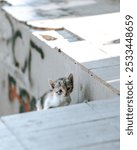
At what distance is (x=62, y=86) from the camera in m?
6.71

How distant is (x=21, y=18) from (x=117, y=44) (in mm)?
1984

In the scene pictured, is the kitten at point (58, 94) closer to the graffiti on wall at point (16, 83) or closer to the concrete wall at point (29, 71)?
the concrete wall at point (29, 71)

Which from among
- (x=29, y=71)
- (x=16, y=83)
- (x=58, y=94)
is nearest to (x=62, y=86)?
(x=58, y=94)

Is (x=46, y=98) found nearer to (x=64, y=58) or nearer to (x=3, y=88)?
(x=64, y=58)

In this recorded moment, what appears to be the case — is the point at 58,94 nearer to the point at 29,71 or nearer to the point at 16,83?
the point at 29,71

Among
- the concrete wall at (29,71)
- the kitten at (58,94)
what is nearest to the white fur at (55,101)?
the kitten at (58,94)

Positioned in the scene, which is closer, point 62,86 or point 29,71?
point 62,86

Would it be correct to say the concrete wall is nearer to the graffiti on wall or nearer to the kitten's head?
the graffiti on wall

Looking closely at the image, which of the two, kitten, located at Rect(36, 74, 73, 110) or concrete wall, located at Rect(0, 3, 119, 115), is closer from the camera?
kitten, located at Rect(36, 74, 73, 110)

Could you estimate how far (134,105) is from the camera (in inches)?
180

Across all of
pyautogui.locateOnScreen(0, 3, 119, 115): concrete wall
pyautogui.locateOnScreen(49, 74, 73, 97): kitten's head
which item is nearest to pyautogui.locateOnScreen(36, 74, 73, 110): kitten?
pyautogui.locateOnScreen(49, 74, 73, 97): kitten's head

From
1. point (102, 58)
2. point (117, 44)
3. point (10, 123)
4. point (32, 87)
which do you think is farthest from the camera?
point (32, 87)

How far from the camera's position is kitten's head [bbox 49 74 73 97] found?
665 centimetres

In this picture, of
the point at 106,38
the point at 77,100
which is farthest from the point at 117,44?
the point at 77,100
